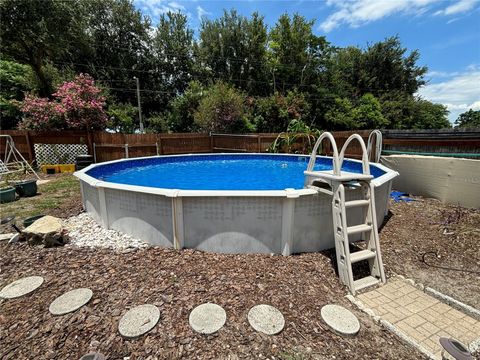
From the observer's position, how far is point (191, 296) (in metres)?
2.34

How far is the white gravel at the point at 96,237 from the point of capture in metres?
3.31

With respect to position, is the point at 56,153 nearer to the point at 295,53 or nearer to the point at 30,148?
the point at 30,148

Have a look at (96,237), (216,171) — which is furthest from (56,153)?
(96,237)

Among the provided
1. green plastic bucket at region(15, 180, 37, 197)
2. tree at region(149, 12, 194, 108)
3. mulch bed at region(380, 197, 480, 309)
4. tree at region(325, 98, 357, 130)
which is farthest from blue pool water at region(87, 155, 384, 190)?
tree at region(149, 12, 194, 108)

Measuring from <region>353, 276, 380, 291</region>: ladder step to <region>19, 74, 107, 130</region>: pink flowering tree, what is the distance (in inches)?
476

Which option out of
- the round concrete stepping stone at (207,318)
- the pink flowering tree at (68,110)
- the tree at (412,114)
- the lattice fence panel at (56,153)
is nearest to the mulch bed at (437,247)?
the round concrete stepping stone at (207,318)

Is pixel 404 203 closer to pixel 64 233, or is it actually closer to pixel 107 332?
pixel 107 332

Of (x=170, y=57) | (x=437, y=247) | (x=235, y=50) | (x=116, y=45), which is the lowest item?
(x=437, y=247)

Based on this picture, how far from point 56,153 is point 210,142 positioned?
23.1 feet

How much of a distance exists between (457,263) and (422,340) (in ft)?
5.69

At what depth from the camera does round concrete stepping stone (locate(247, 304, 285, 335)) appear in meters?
1.99

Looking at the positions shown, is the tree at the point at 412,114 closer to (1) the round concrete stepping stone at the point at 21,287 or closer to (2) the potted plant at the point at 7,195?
(2) the potted plant at the point at 7,195

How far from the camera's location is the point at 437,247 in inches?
137

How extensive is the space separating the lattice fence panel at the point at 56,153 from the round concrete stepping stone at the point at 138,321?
1052 centimetres
